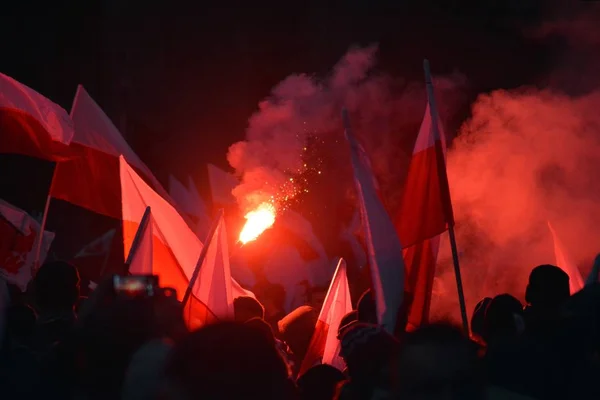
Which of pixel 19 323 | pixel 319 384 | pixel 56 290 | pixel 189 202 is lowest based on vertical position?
pixel 319 384

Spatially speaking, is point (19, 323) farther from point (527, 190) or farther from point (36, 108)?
point (527, 190)

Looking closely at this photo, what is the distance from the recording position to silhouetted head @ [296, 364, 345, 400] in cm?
368

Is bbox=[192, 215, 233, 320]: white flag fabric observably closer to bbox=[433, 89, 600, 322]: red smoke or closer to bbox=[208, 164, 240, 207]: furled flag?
bbox=[433, 89, 600, 322]: red smoke

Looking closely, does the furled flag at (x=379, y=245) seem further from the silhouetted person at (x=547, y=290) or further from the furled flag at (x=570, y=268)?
the furled flag at (x=570, y=268)

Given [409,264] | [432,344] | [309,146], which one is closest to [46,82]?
[309,146]

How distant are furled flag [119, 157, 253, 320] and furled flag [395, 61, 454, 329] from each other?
5.28 ft

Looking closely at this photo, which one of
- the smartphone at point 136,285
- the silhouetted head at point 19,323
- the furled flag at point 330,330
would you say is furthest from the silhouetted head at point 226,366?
the furled flag at point 330,330

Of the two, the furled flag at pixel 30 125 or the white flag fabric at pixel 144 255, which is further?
the furled flag at pixel 30 125

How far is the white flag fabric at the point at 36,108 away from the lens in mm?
5914

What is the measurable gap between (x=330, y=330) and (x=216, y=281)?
0.90 metres

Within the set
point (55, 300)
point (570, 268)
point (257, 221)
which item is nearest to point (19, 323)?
point (55, 300)

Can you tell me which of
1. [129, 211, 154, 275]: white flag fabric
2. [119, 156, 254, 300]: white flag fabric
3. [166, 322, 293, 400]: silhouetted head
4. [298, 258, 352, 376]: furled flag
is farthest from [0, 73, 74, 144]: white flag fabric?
[166, 322, 293, 400]: silhouetted head

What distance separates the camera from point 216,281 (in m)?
5.41

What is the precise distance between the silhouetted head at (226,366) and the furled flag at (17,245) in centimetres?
385
